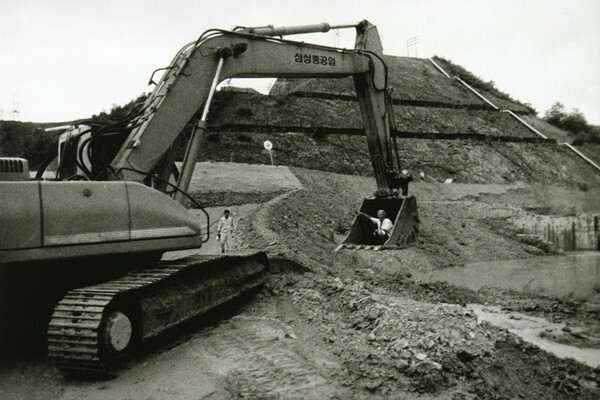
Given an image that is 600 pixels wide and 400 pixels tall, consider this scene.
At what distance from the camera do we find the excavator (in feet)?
14.7

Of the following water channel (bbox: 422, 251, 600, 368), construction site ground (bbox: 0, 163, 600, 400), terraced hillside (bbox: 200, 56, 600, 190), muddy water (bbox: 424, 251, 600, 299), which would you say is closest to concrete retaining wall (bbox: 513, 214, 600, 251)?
water channel (bbox: 422, 251, 600, 368)

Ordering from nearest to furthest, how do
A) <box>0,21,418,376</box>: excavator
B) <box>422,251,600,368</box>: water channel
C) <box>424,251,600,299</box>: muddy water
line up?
<box>0,21,418,376</box>: excavator < <box>422,251,600,368</box>: water channel < <box>424,251,600,299</box>: muddy water

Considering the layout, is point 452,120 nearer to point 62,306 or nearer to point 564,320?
point 564,320

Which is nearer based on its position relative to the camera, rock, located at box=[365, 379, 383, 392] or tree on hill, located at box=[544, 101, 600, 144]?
rock, located at box=[365, 379, 383, 392]

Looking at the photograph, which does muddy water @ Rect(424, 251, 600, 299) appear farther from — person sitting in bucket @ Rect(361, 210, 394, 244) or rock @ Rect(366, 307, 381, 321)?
rock @ Rect(366, 307, 381, 321)

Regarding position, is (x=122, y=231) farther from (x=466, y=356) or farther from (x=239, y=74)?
(x=466, y=356)

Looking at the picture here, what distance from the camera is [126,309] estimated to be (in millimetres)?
4918

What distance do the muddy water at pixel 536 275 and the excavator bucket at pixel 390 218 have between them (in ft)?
3.75

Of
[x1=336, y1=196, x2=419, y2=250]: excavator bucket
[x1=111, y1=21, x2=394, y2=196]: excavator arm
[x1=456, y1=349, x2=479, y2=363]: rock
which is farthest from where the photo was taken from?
[x1=336, y1=196, x2=419, y2=250]: excavator bucket

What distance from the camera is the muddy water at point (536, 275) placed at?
9.19 meters

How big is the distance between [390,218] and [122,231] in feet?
22.2

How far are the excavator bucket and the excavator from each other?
11.0 ft

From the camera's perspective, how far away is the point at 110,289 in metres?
4.67

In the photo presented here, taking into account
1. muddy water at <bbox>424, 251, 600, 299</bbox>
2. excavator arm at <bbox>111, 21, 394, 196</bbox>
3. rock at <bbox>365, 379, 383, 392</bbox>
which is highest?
excavator arm at <bbox>111, 21, 394, 196</bbox>
